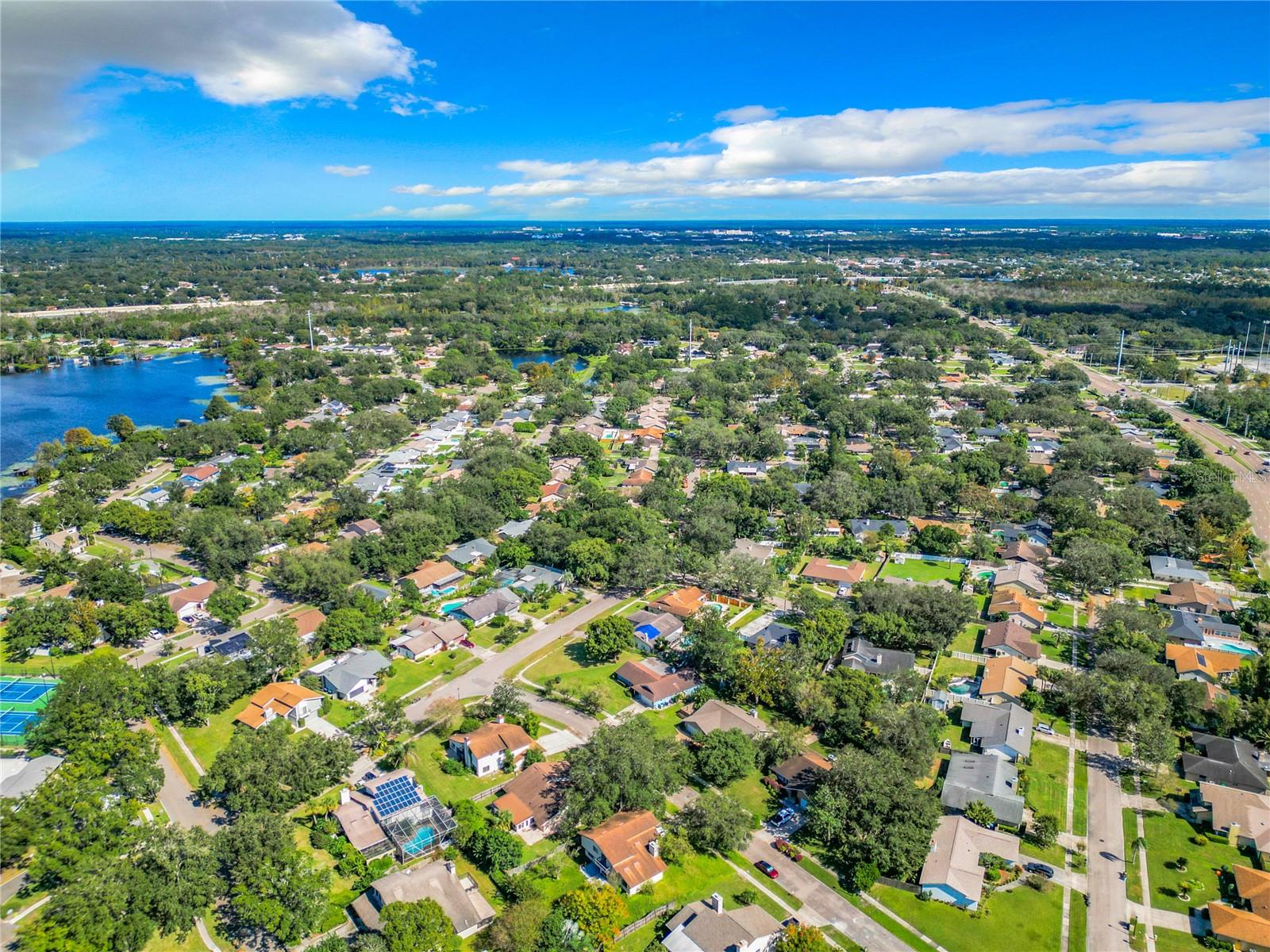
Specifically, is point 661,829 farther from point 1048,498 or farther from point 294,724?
point 1048,498

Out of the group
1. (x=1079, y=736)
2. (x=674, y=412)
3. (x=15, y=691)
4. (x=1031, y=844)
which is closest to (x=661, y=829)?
(x=1031, y=844)

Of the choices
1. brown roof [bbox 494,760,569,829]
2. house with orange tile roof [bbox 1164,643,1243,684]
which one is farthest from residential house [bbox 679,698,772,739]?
house with orange tile roof [bbox 1164,643,1243,684]

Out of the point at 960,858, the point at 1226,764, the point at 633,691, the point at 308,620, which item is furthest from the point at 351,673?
the point at 1226,764

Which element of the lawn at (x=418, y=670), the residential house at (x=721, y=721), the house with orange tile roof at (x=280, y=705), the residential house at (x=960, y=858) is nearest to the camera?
the residential house at (x=960, y=858)

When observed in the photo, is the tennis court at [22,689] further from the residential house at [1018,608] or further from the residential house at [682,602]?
the residential house at [1018,608]

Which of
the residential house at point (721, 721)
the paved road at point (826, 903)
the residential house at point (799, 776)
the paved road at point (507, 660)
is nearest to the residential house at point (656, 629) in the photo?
the paved road at point (507, 660)

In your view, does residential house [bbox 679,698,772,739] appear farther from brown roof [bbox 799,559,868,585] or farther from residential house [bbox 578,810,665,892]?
brown roof [bbox 799,559,868,585]
